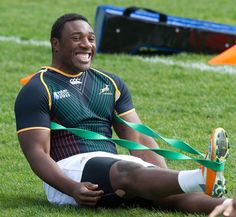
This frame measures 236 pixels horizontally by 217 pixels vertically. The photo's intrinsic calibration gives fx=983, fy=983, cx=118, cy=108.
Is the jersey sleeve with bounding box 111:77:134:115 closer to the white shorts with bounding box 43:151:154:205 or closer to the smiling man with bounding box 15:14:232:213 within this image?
the smiling man with bounding box 15:14:232:213

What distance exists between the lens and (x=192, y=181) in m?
5.23

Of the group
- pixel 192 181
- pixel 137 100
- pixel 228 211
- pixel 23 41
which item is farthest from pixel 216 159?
pixel 23 41

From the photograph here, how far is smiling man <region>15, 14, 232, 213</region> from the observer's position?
17.7 ft

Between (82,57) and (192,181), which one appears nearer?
(192,181)

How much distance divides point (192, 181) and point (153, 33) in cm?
628

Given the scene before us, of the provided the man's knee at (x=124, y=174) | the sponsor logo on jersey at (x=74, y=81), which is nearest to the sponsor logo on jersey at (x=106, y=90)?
the sponsor logo on jersey at (x=74, y=81)

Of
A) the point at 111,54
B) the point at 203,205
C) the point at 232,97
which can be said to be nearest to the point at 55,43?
the point at 203,205

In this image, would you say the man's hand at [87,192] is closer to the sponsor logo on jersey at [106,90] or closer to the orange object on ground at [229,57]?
the sponsor logo on jersey at [106,90]

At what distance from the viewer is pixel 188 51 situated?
11.6 meters

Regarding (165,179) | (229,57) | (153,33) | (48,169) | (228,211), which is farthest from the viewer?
(153,33)

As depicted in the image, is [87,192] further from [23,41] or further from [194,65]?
[23,41]

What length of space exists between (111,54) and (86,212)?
5886mm

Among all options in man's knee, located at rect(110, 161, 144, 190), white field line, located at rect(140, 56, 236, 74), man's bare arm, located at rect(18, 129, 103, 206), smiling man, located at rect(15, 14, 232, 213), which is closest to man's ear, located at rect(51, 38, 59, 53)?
smiling man, located at rect(15, 14, 232, 213)

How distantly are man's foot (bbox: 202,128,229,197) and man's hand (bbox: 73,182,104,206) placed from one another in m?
0.69
